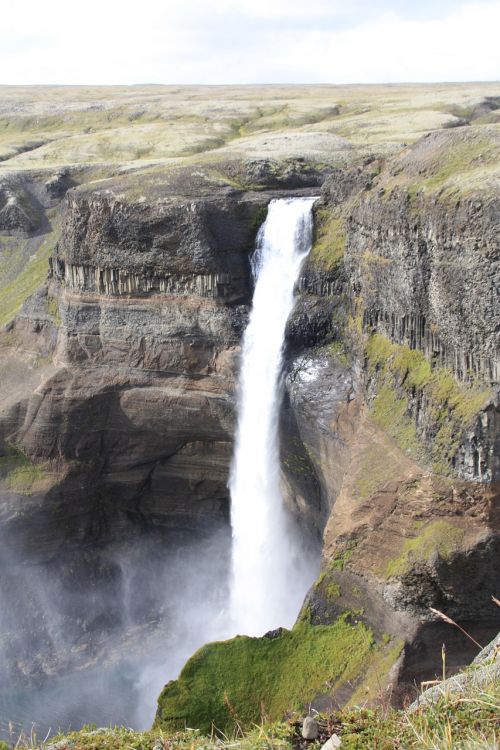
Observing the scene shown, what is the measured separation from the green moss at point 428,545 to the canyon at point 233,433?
8cm

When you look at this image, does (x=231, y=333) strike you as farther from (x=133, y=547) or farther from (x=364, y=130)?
(x=364, y=130)

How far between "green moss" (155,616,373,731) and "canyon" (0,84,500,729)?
75 millimetres

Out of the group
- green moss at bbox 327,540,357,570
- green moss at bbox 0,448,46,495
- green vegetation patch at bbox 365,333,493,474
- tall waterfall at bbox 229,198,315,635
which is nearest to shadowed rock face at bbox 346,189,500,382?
green vegetation patch at bbox 365,333,493,474

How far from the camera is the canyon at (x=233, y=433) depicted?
2603 cm

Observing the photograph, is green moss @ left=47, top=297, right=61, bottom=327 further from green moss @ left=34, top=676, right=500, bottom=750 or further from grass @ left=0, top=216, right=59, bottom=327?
green moss @ left=34, top=676, right=500, bottom=750

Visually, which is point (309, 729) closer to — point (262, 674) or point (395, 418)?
point (262, 674)

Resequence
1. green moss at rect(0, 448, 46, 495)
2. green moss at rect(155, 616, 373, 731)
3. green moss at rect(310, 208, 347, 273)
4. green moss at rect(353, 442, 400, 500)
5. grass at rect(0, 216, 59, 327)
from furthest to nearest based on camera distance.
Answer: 1. grass at rect(0, 216, 59, 327)
2. green moss at rect(0, 448, 46, 495)
3. green moss at rect(310, 208, 347, 273)
4. green moss at rect(353, 442, 400, 500)
5. green moss at rect(155, 616, 373, 731)

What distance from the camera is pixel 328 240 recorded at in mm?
37250

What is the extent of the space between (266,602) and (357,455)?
450 inches

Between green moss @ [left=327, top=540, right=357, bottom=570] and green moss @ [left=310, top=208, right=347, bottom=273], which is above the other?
green moss @ [left=310, top=208, right=347, bottom=273]

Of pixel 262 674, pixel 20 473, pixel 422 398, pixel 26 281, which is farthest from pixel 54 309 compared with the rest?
pixel 262 674

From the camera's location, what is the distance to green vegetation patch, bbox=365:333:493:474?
85.4 ft

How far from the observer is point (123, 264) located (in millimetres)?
40781

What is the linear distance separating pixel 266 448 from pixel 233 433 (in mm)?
2292
